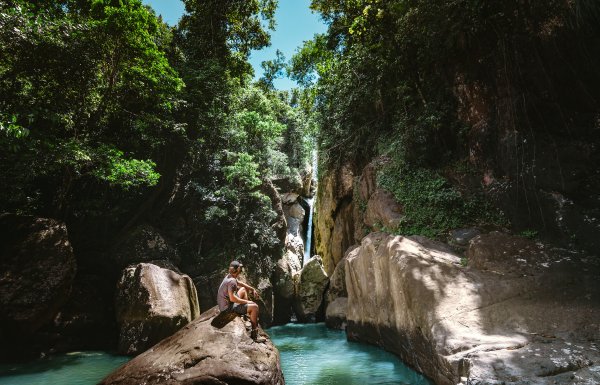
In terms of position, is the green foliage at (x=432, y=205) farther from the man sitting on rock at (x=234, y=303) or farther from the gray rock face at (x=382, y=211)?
the man sitting on rock at (x=234, y=303)

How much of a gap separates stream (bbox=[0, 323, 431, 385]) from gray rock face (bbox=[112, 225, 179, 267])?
355 cm

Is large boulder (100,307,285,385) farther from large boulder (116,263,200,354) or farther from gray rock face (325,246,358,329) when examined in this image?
gray rock face (325,246,358,329)

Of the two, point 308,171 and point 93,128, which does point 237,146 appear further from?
point 308,171

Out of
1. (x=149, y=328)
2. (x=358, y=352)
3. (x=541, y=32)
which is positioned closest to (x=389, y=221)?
(x=358, y=352)

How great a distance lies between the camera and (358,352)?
9969mm

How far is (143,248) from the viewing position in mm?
13719

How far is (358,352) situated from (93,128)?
1208cm

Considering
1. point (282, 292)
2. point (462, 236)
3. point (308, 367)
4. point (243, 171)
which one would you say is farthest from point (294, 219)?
point (462, 236)

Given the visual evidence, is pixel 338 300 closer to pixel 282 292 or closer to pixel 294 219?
pixel 282 292

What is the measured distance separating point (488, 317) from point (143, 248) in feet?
41.2

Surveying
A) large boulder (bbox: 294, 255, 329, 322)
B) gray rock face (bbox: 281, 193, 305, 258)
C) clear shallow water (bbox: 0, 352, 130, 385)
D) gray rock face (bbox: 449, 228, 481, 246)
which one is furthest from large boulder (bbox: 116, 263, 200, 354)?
gray rock face (bbox: 281, 193, 305, 258)

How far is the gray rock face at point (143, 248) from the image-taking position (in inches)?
526

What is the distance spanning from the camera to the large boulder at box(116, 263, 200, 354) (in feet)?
34.7

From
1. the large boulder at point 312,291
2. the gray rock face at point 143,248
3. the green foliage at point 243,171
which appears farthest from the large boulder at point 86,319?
the large boulder at point 312,291
